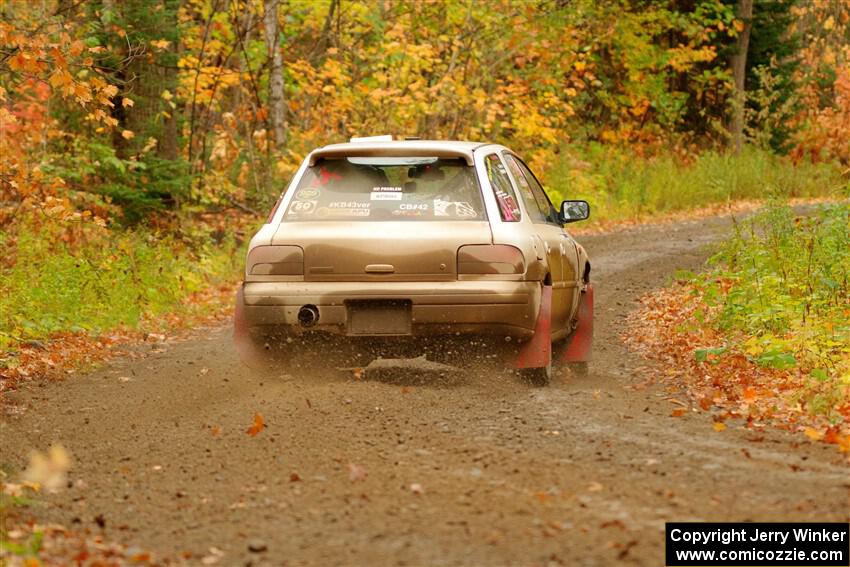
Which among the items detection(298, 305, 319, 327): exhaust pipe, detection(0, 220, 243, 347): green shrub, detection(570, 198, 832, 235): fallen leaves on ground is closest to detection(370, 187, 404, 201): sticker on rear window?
detection(298, 305, 319, 327): exhaust pipe

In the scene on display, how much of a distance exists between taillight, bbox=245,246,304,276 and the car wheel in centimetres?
181

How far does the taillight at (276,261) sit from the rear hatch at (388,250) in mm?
51

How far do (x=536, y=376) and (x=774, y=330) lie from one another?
99.1 inches

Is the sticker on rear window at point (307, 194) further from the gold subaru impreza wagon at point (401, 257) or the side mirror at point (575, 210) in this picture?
the side mirror at point (575, 210)

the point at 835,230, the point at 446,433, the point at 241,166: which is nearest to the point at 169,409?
the point at 446,433

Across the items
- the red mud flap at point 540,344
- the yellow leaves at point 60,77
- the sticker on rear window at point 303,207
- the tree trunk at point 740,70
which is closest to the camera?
the red mud flap at point 540,344

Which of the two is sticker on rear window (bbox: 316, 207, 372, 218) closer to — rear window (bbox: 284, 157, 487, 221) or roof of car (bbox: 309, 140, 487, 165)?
rear window (bbox: 284, 157, 487, 221)

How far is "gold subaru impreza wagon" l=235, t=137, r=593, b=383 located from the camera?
8.25m

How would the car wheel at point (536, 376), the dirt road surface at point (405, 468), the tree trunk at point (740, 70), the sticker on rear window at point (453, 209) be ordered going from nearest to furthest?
the dirt road surface at point (405, 468), the sticker on rear window at point (453, 209), the car wheel at point (536, 376), the tree trunk at point (740, 70)

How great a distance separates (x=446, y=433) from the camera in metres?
7.23

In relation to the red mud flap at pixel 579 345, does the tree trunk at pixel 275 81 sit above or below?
above

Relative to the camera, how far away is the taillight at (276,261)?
8383mm

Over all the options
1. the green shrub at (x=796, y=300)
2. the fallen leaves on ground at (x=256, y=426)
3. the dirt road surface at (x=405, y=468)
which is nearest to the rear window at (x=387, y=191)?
the dirt road surface at (x=405, y=468)

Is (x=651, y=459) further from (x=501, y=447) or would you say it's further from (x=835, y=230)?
(x=835, y=230)
